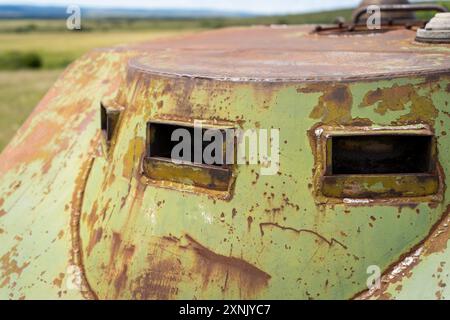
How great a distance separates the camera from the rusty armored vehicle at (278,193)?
106 inches

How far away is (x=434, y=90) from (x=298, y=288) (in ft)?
3.42

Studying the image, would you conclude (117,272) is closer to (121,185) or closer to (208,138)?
(121,185)

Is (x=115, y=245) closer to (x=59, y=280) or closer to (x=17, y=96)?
(x=59, y=280)

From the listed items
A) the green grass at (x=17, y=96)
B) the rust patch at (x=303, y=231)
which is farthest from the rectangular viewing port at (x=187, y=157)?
the green grass at (x=17, y=96)

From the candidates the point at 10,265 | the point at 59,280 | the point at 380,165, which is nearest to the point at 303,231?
the point at 380,165

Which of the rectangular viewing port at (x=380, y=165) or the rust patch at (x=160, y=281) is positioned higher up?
the rectangular viewing port at (x=380, y=165)

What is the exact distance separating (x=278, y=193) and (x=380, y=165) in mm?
455

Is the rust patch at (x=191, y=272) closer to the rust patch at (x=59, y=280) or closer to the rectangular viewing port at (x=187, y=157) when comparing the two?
the rectangular viewing port at (x=187, y=157)

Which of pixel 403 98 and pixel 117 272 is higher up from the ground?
pixel 403 98

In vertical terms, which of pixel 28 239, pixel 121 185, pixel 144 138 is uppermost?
pixel 144 138

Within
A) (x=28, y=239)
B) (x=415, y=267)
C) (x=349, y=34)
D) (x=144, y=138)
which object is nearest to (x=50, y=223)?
(x=28, y=239)

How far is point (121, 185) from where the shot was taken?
10.5ft

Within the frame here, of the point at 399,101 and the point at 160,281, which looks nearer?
the point at 399,101

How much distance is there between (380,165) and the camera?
2762 millimetres
